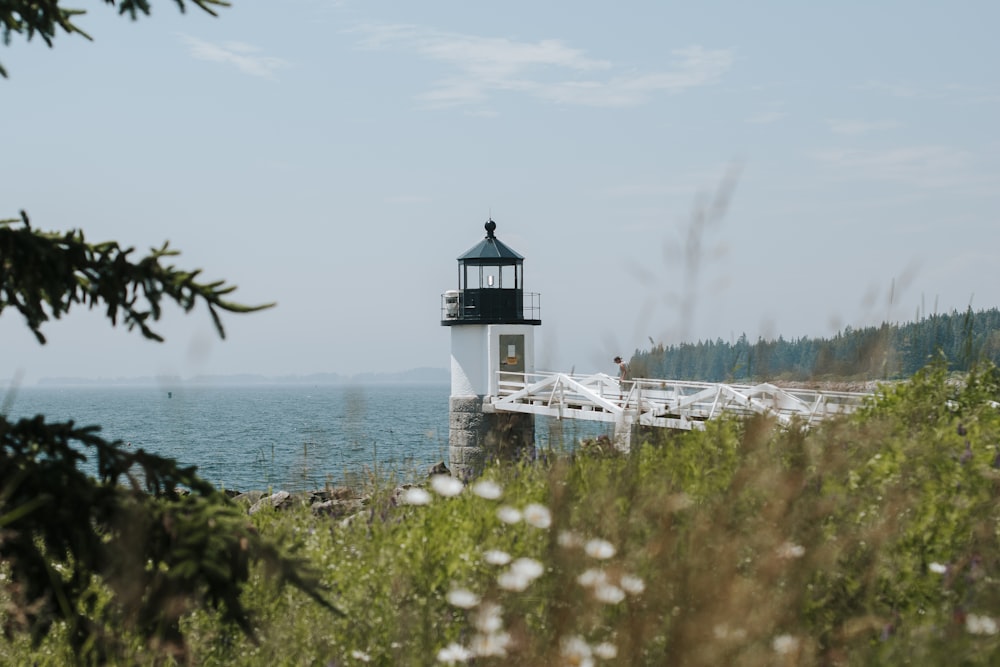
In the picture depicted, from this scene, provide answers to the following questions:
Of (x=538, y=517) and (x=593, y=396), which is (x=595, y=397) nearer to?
(x=593, y=396)

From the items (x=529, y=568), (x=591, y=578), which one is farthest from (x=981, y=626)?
(x=529, y=568)

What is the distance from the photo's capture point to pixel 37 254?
11.3 feet

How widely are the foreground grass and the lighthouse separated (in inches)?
733

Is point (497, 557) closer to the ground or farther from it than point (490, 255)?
closer to the ground

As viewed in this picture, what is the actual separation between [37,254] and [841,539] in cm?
285

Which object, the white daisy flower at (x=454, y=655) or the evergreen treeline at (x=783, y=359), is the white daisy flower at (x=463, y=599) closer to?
the white daisy flower at (x=454, y=655)

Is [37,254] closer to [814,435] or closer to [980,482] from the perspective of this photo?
[814,435]

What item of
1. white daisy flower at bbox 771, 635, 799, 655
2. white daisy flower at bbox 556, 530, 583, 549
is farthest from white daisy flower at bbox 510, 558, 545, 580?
white daisy flower at bbox 771, 635, 799, 655

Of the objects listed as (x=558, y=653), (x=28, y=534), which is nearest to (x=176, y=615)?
(x=28, y=534)

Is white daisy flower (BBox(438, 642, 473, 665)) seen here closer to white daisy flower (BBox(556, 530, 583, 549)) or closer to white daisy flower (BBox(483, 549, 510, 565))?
white daisy flower (BBox(483, 549, 510, 565))

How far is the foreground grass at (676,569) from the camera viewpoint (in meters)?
2.90

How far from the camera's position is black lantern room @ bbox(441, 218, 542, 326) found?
23875 mm

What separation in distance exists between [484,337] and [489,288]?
47.1 inches

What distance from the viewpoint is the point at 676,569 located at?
299 centimetres
